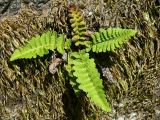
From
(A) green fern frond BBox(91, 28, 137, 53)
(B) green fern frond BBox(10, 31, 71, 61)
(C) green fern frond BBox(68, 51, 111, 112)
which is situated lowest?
(C) green fern frond BBox(68, 51, 111, 112)

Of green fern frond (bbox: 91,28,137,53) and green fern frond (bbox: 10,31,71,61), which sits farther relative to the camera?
green fern frond (bbox: 10,31,71,61)

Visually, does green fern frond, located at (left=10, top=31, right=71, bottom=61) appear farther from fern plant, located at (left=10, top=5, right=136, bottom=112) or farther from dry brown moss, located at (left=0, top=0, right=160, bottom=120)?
dry brown moss, located at (left=0, top=0, right=160, bottom=120)

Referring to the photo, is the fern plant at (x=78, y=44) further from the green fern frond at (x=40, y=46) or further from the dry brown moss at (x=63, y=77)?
the dry brown moss at (x=63, y=77)

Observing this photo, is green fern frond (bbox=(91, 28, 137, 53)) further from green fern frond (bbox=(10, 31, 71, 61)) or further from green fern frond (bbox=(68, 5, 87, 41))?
green fern frond (bbox=(10, 31, 71, 61))

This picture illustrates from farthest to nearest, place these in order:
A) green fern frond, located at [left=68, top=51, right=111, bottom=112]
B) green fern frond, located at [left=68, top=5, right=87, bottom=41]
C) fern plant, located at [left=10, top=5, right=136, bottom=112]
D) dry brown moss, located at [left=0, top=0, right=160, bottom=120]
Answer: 1. dry brown moss, located at [left=0, top=0, right=160, bottom=120]
2. green fern frond, located at [left=68, top=5, right=87, bottom=41]
3. fern plant, located at [left=10, top=5, right=136, bottom=112]
4. green fern frond, located at [left=68, top=51, right=111, bottom=112]

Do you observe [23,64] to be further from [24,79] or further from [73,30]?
[73,30]

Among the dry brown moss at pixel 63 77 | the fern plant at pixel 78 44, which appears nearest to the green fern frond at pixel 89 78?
the fern plant at pixel 78 44

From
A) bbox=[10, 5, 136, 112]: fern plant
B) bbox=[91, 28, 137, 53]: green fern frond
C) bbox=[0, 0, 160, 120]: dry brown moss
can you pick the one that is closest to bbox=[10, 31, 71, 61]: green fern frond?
bbox=[10, 5, 136, 112]: fern plant

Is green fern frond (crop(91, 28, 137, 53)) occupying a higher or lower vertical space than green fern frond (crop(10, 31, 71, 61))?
lower

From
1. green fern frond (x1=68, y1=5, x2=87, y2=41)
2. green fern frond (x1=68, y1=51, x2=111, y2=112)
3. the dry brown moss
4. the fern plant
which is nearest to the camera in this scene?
green fern frond (x1=68, y1=51, x2=111, y2=112)
